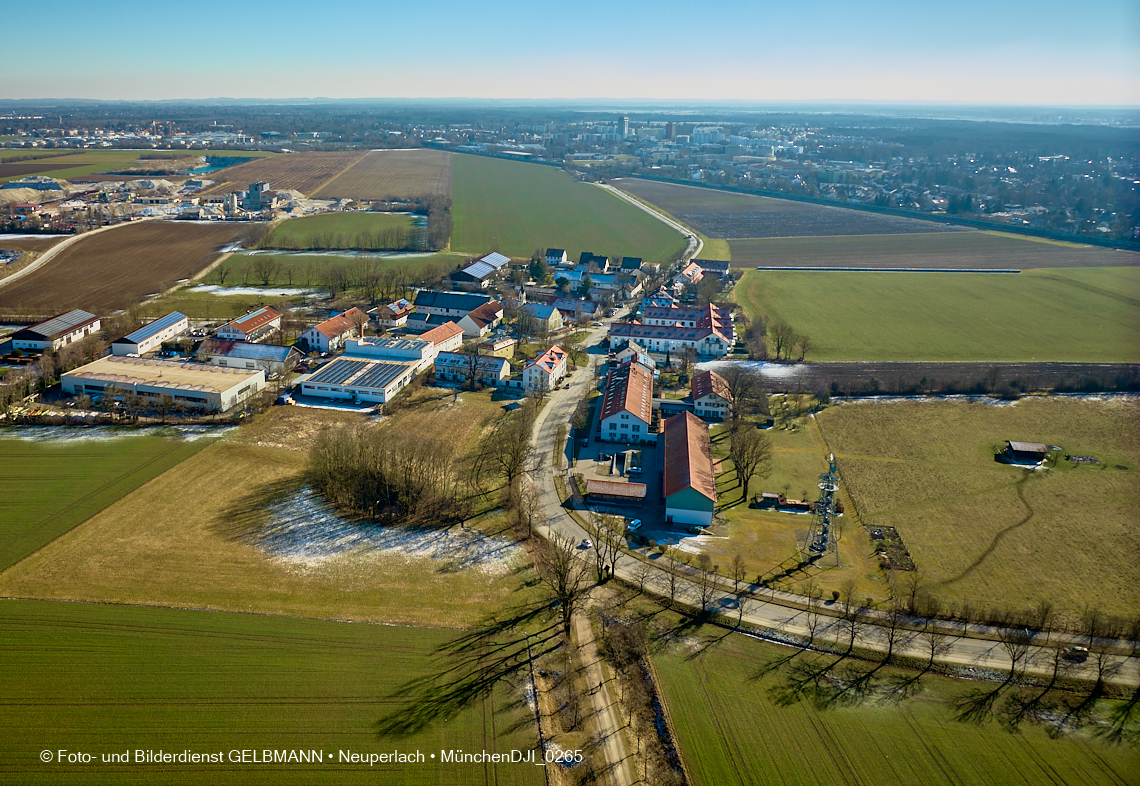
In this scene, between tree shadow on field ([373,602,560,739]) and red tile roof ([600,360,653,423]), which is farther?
red tile roof ([600,360,653,423])

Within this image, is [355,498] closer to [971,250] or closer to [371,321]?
[371,321]

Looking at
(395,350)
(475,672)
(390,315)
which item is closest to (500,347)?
(395,350)

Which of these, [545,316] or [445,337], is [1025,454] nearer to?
[545,316]

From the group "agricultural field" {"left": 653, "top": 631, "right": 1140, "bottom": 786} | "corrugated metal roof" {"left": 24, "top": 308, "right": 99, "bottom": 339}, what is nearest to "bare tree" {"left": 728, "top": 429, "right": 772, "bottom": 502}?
"agricultural field" {"left": 653, "top": 631, "right": 1140, "bottom": 786}

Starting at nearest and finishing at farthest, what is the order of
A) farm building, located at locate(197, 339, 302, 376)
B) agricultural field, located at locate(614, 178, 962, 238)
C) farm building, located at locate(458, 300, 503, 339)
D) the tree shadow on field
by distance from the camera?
the tree shadow on field → farm building, located at locate(197, 339, 302, 376) → farm building, located at locate(458, 300, 503, 339) → agricultural field, located at locate(614, 178, 962, 238)

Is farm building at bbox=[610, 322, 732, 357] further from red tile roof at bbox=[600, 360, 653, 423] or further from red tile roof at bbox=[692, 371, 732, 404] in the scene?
red tile roof at bbox=[692, 371, 732, 404]

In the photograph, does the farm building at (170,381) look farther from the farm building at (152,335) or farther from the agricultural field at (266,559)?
the agricultural field at (266,559)

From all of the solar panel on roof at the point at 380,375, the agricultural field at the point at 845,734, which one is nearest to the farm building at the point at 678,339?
the solar panel on roof at the point at 380,375

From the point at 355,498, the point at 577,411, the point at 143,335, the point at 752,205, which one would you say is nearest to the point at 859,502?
the point at 577,411
